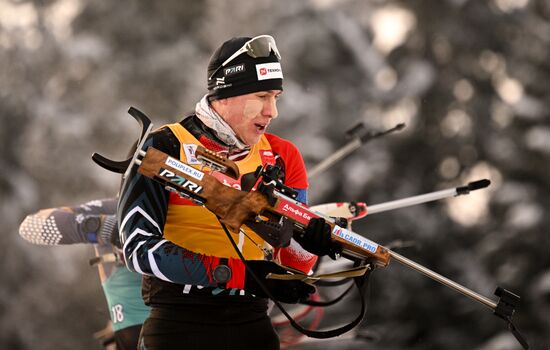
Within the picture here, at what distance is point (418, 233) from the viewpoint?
24.7ft

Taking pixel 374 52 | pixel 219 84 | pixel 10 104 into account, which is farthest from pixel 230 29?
pixel 219 84

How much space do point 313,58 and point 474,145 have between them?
174 centimetres

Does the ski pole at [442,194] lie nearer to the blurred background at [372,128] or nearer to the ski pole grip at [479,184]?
the ski pole grip at [479,184]

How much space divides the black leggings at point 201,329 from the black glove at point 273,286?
16 centimetres

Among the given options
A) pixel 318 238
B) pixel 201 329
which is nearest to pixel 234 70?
pixel 318 238

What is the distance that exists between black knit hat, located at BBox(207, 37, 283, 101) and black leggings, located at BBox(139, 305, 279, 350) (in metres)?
0.62

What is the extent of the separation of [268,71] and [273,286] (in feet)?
2.16

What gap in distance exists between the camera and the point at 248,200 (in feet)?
6.48

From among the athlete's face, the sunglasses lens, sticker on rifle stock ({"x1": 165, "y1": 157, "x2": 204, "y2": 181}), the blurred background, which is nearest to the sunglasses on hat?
the sunglasses lens

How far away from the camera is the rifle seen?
6.33 ft

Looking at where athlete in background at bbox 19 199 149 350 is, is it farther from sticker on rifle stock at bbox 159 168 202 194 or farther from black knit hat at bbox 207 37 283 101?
sticker on rifle stock at bbox 159 168 202 194

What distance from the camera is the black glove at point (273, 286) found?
2.01 meters

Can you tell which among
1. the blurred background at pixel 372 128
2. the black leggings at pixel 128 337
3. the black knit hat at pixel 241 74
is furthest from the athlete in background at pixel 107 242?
the blurred background at pixel 372 128

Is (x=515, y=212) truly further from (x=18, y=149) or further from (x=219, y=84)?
(x=219, y=84)
